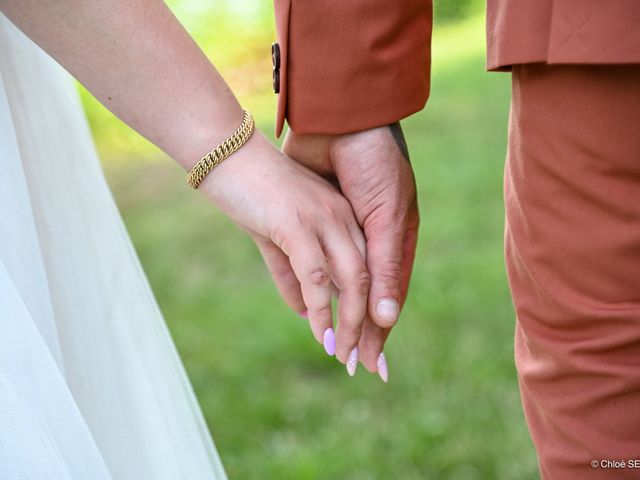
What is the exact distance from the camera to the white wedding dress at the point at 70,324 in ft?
3.50

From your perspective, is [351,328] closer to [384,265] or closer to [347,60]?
[384,265]

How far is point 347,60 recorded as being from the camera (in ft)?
4.39

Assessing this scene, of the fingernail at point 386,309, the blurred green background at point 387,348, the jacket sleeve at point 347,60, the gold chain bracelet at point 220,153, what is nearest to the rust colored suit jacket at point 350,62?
the jacket sleeve at point 347,60

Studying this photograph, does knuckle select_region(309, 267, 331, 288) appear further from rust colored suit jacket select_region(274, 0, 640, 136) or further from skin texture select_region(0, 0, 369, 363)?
rust colored suit jacket select_region(274, 0, 640, 136)

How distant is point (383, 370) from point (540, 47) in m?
0.60

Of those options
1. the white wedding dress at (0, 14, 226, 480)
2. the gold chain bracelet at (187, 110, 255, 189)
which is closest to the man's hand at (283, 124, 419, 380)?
the gold chain bracelet at (187, 110, 255, 189)

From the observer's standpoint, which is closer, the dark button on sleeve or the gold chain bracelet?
the gold chain bracelet

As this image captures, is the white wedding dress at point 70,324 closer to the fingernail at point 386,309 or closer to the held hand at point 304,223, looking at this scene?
the held hand at point 304,223

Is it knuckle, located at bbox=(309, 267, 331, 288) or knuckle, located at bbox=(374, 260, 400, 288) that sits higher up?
knuckle, located at bbox=(309, 267, 331, 288)

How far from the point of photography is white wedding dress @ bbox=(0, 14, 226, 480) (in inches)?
42.0

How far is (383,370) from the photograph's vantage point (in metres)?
1.47

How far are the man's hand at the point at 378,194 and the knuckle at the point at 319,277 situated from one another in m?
0.10

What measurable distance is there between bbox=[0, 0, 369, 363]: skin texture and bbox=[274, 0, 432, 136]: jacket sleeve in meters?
0.09

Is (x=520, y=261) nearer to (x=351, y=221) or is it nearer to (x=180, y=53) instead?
(x=351, y=221)
